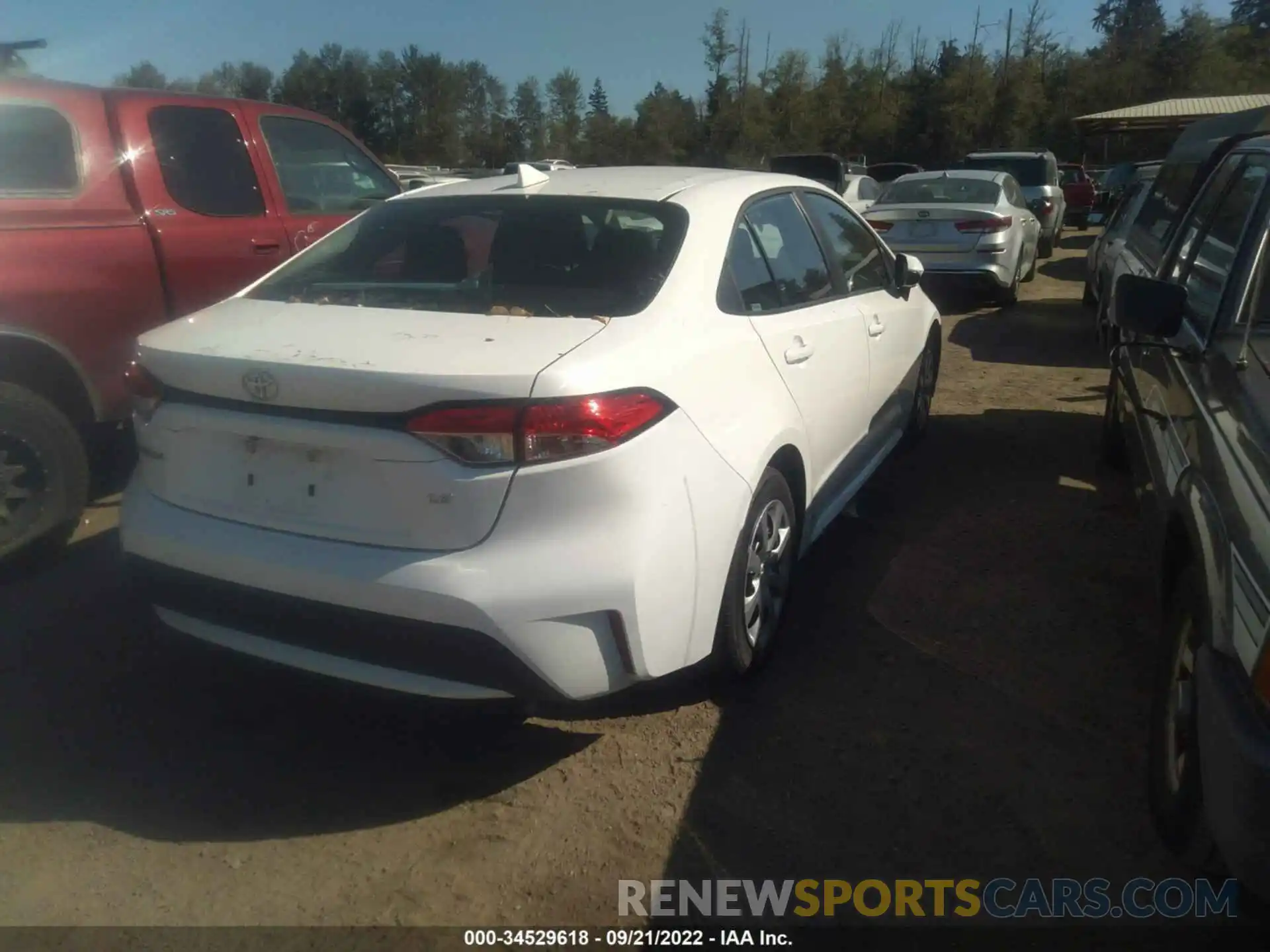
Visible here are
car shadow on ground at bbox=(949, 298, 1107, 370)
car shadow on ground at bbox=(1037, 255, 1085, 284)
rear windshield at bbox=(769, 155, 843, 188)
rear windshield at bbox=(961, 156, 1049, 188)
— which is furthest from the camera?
rear windshield at bbox=(769, 155, 843, 188)

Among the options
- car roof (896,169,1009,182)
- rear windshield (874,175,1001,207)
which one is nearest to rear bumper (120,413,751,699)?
rear windshield (874,175,1001,207)

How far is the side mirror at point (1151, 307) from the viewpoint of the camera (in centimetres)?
333

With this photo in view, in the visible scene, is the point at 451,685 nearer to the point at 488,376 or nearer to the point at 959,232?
the point at 488,376

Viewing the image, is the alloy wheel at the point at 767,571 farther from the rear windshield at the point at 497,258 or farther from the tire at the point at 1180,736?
the tire at the point at 1180,736

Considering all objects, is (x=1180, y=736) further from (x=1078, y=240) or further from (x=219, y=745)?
(x=1078, y=240)

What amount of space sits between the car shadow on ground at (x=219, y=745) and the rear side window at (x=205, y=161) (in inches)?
90.5

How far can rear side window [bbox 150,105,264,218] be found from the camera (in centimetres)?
496

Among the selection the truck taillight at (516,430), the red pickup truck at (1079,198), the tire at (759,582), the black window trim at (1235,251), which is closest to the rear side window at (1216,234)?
the black window trim at (1235,251)

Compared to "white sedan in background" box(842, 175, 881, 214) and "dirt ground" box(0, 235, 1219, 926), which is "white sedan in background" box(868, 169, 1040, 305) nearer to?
"white sedan in background" box(842, 175, 881, 214)

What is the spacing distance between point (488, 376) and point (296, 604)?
78 cm

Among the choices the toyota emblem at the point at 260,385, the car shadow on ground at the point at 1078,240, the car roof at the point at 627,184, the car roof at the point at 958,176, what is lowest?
the car shadow on ground at the point at 1078,240

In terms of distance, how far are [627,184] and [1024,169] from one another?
46.1 feet

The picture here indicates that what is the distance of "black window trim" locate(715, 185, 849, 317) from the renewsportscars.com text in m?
A: 1.67

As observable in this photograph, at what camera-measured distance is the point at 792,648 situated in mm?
3762
